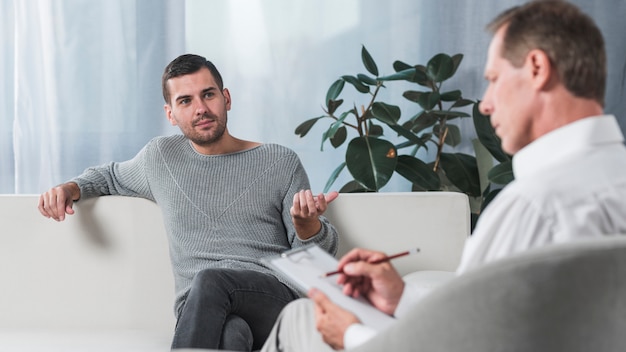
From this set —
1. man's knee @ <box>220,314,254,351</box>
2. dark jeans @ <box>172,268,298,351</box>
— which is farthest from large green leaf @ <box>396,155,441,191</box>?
man's knee @ <box>220,314,254,351</box>

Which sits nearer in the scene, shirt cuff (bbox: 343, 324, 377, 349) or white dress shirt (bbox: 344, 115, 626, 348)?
white dress shirt (bbox: 344, 115, 626, 348)

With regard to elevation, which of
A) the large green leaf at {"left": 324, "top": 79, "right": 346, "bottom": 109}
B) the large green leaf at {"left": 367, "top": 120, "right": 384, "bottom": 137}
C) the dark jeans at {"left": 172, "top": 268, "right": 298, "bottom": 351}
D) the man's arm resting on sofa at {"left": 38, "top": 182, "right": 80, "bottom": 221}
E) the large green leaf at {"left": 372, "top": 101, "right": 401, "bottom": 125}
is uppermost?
the large green leaf at {"left": 324, "top": 79, "right": 346, "bottom": 109}

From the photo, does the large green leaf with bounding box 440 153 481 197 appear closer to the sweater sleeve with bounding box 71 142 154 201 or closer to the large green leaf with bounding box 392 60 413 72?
the large green leaf with bounding box 392 60 413 72

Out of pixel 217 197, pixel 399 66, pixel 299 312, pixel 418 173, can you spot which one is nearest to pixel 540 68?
pixel 299 312

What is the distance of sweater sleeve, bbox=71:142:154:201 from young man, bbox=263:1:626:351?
4.22 ft

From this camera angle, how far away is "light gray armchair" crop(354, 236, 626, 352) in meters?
0.95

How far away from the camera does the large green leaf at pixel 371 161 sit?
2.82 m

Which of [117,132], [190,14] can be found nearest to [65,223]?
[117,132]

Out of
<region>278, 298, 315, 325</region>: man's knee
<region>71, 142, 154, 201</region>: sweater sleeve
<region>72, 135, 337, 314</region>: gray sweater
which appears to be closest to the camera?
<region>278, 298, 315, 325</region>: man's knee

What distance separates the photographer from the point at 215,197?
234 centimetres

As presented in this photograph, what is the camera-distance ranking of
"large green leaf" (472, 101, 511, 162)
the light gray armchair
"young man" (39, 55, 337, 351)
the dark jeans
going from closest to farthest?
1. the light gray armchair
2. the dark jeans
3. "young man" (39, 55, 337, 351)
4. "large green leaf" (472, 101, 511, 162)

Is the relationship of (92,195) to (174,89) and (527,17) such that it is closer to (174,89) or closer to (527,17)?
(174,89)

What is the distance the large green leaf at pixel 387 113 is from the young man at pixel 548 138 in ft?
6.16

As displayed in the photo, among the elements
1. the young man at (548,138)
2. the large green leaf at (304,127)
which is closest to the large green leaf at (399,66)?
the large green leaf at (304,127)
